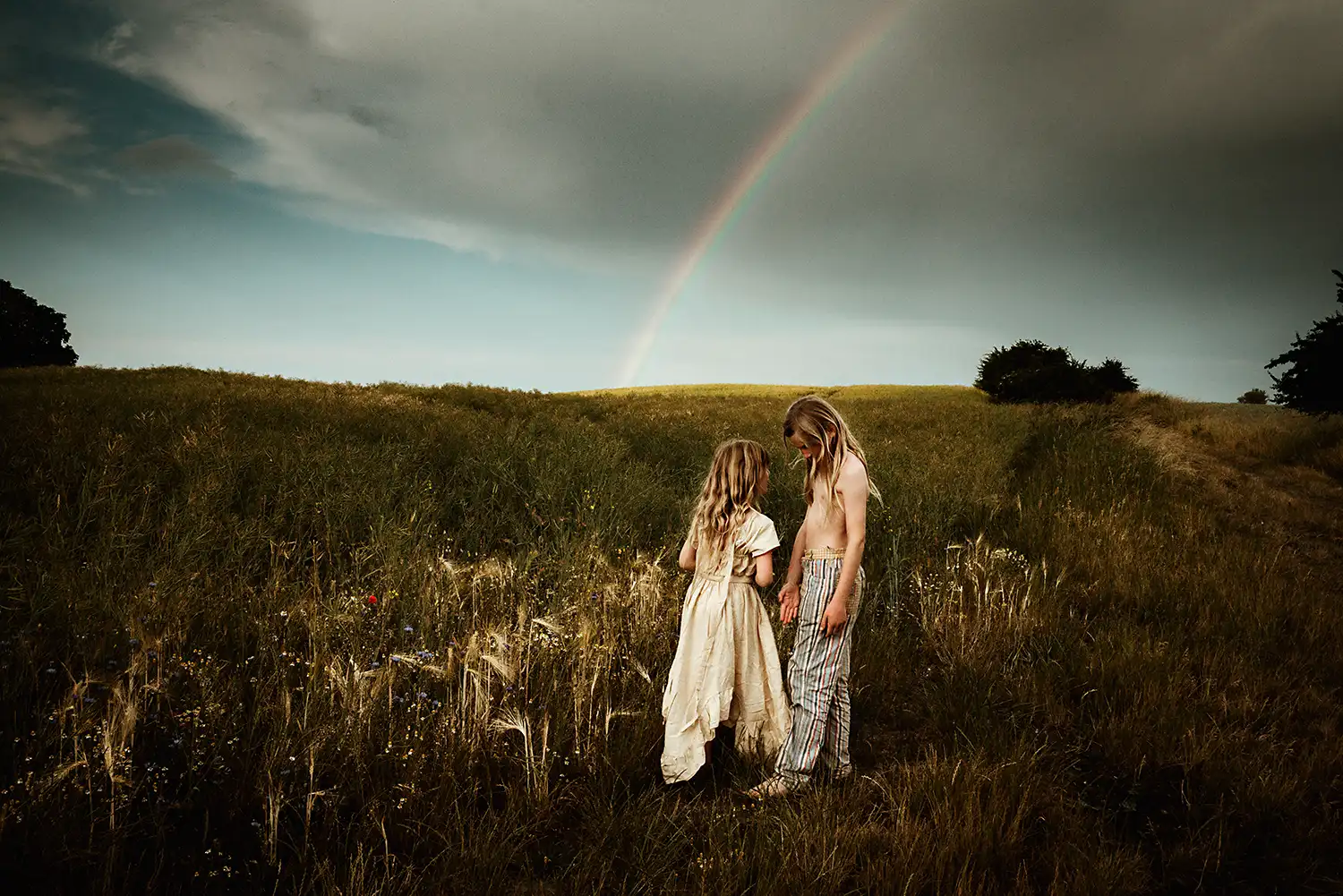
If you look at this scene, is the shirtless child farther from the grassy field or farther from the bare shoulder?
the grassy field

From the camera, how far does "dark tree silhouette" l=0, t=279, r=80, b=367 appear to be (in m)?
33.4

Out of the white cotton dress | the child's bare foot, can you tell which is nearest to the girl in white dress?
the white cotton dress

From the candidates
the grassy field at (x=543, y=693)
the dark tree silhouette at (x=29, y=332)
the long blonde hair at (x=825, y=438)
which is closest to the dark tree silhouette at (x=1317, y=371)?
the grassy field at (x=543, y=693)

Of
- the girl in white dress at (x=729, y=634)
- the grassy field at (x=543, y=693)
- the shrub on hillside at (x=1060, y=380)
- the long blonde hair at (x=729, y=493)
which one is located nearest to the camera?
the grassy field at (x=543, y=693)

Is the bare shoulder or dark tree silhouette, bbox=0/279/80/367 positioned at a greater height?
dark tree silhouette, bbox=0/279/80/367

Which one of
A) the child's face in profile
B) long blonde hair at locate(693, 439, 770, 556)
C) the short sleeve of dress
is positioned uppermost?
the child's face in profile

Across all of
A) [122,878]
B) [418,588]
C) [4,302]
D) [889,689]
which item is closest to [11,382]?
[418,588]

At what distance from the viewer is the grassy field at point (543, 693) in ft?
8.07

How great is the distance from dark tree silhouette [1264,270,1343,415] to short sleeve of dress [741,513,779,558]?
741 inches

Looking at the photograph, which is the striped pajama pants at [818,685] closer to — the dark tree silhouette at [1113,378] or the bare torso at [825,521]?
the bare torso at [825,521]

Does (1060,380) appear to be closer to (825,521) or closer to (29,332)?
(825,521)

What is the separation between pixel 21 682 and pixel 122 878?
1.26 m

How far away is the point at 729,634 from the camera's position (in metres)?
3.39

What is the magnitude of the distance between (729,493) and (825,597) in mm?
734
